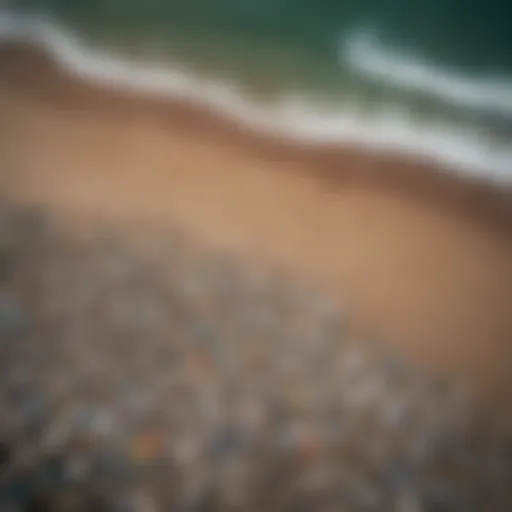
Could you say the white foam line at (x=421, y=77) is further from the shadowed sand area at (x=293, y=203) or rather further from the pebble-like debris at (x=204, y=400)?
the pebble-like debris at (x=204, y=400)

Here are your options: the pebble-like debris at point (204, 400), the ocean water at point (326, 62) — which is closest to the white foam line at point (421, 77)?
the ocean water at point (326, 62)

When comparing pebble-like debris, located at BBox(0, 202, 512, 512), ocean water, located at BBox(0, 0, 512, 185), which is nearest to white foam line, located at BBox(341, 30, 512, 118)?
ocean water, located at BBox(0, 0, 512, 185)

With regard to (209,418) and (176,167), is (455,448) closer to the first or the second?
(209,418)

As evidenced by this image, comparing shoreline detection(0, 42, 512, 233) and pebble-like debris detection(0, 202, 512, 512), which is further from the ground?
shoreline detection(0, 42, 512, 233)

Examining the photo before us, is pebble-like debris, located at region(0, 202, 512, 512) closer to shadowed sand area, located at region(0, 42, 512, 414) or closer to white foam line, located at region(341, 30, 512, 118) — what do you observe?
shadowed sand area, located at region(0, 42, 512, 414)

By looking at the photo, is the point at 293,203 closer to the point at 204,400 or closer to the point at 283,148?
the point at 283,148

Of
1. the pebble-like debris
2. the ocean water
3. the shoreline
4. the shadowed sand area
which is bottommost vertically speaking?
the pebble-like debris
